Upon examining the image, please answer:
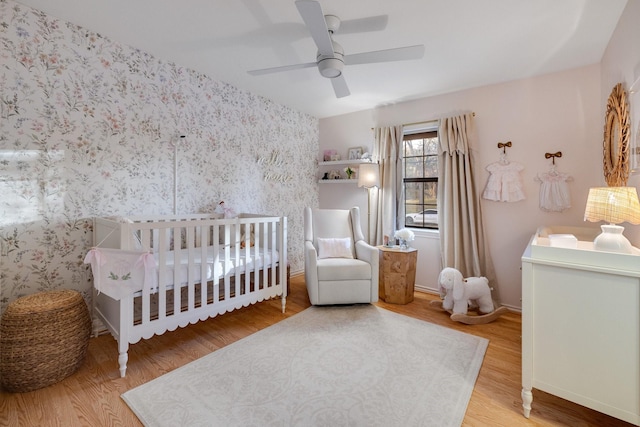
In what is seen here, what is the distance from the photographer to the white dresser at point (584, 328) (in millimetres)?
1246

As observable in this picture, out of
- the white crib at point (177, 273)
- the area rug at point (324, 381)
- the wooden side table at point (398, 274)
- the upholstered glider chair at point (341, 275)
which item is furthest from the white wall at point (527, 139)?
the white crib at point (177, 273)

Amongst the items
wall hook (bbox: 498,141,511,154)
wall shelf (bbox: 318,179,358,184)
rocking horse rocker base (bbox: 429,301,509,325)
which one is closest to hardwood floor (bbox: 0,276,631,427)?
rocking horse rocker base (bbox: 429,301,509,325)

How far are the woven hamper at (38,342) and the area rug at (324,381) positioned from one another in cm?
53

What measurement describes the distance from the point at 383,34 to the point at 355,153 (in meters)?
1.95

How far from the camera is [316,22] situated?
1535 mm

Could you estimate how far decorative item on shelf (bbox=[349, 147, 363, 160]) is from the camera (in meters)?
3.98

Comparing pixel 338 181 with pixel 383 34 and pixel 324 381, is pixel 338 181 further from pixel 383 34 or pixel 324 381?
pixel 324 381

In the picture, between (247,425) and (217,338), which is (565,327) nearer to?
(247,425)

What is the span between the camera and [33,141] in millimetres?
1943

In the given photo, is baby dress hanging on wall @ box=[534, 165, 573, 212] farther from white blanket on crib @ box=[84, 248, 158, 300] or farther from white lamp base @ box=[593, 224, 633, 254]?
white blanket on crib @ box=[84, 248, 158, 300]

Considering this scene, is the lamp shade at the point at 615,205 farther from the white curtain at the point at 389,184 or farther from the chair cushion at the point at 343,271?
the white curtain at the point at 389,184

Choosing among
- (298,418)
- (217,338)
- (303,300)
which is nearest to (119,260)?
(217,338)

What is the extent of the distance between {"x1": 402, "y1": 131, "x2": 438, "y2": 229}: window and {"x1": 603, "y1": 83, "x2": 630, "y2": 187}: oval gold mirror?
1.55 m

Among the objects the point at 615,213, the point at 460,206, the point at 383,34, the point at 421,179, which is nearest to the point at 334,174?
the point at 421,179
